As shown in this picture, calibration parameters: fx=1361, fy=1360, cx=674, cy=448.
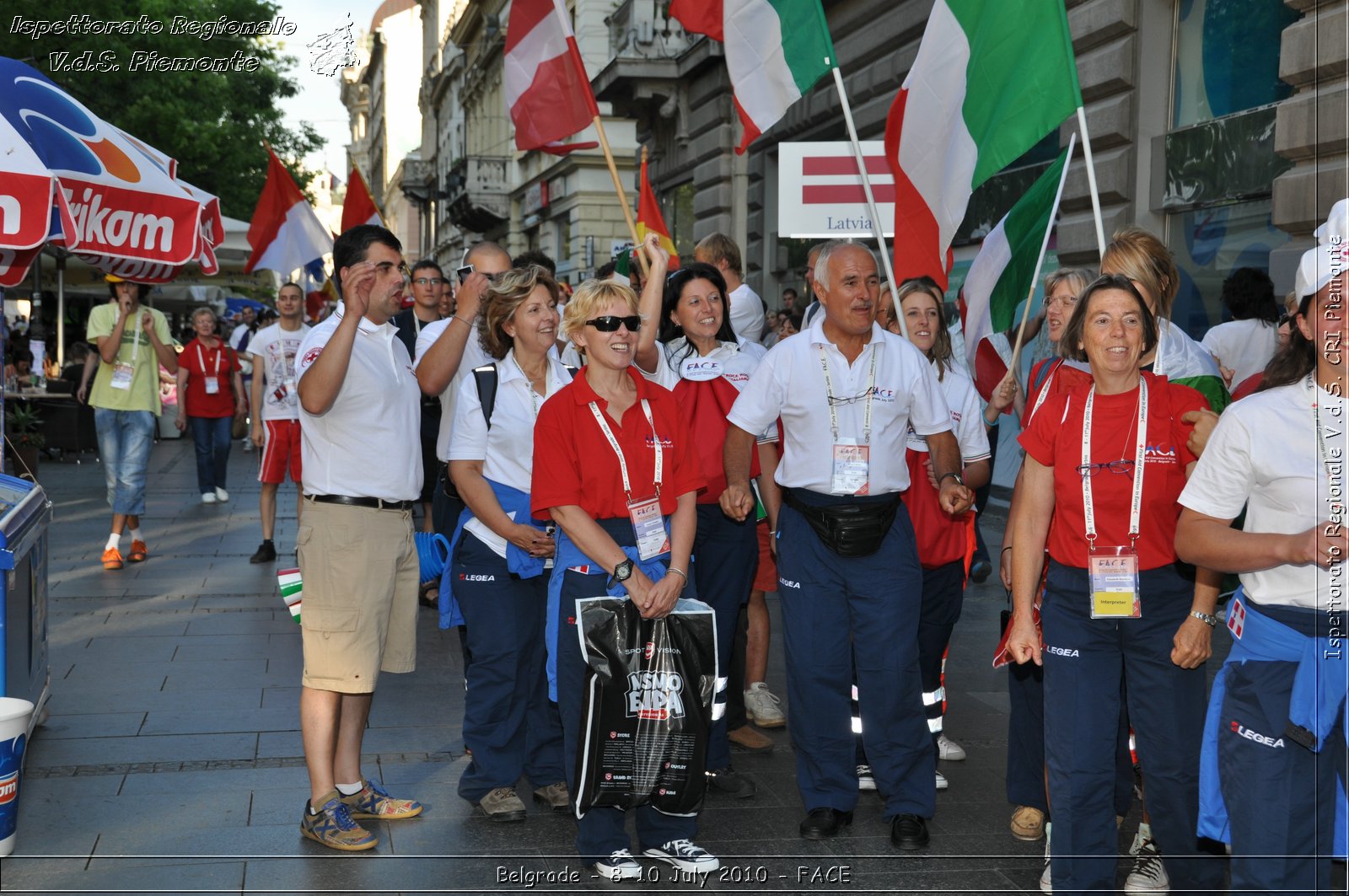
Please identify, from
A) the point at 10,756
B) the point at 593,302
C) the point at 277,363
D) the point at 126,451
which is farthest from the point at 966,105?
the point at 126,451

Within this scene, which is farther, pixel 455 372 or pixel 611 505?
pixel 455 372

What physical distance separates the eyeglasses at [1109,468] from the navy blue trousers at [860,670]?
104 cm

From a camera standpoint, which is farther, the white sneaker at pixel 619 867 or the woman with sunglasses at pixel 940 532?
the woman with sunglasses at pixel 940 532

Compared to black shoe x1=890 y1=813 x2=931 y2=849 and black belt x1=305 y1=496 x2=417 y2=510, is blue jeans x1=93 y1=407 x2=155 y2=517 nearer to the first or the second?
black belt x1=305 y1=496 x2=417 y2=510

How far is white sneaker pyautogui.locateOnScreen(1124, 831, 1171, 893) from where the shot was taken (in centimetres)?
427

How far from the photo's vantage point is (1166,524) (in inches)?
153

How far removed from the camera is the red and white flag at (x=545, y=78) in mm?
7203

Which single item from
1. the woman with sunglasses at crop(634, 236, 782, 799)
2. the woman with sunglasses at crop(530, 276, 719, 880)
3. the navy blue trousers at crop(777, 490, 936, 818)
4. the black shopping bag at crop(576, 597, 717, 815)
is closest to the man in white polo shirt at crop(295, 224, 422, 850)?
the woman with sunglasses at crop(530, 276, 719, 880)

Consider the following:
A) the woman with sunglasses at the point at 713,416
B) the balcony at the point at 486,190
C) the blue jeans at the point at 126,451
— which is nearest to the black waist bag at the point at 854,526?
the woman with sunglasses at the point at 713,416

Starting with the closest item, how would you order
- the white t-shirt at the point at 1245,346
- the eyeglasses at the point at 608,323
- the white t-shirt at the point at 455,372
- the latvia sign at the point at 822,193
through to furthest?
the eyeglasses at the point at 608,323 < the white t-shirt at the point at 455,372 < the white t-shirt at the point at 1245,346 < the latvia sign at the point at 822,193

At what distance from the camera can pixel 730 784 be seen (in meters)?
5.20

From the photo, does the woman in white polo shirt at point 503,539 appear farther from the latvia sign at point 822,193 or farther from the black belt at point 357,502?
the latvia sign at point 822,193

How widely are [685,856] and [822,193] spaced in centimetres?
604

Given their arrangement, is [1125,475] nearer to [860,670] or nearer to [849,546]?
[849,546]
